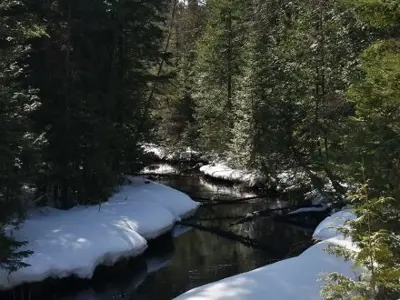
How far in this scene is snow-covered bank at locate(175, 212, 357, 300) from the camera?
9.70 m

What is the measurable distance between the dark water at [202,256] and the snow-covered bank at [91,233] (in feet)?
2.20

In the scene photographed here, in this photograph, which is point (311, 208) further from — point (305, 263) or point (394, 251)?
point (394, 251)

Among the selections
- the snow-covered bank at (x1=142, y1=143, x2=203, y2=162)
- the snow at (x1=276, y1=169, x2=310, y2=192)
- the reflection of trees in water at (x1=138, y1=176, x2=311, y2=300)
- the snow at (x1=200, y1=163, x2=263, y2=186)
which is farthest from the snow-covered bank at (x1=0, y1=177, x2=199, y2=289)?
the snow-covered bank at (x1=142, y1=143, x2=203, y2=162)

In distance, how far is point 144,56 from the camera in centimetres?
2348

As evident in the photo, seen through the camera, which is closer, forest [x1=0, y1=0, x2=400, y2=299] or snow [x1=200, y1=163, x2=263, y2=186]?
forest [x1=0, y1=0, x2=400, y2=299]

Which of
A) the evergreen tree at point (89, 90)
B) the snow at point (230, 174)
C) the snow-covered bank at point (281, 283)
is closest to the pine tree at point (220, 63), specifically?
the snow at point (230, 174)

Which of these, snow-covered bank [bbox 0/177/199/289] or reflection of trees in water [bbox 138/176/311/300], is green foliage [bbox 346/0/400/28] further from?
snow-covered bank [bbox 0/177/199/289]

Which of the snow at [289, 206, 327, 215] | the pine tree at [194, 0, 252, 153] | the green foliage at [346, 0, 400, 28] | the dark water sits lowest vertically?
the dark water

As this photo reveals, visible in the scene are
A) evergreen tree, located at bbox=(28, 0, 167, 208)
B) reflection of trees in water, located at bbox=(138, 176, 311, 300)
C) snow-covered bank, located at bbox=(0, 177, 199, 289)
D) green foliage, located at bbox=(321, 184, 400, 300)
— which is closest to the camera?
green foliage, located at bbox=(321, 184, 400, 300)

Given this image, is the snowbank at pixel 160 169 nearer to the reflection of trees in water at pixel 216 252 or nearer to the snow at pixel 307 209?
the reflection of trees in water at pixel 216 252

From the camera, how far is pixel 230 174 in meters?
30.7

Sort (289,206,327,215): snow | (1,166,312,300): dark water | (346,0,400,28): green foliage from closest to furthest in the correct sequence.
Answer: (346,0,400,28): green foliage, (1,166,312,300): dark water, (289,206,327,215): snow

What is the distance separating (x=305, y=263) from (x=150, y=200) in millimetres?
9178

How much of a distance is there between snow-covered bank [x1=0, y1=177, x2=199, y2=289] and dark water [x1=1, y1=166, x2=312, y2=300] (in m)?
0.67
